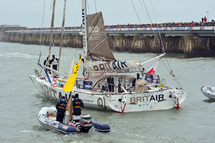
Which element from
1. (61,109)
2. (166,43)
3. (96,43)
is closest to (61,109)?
(61,109)

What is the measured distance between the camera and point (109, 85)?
755 inches

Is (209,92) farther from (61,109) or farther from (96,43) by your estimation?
(61,109)

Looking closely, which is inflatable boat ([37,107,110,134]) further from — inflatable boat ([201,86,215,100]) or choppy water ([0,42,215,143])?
inflatable boat ([201,86,215,100])

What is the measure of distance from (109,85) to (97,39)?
3000mm

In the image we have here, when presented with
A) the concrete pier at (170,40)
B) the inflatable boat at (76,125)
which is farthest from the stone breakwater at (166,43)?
the inflatable boat at (76,125)

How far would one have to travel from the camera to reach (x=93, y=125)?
14.8 meters

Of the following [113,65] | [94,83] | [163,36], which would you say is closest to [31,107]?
[94,83]

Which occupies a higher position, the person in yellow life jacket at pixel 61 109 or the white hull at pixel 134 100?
the white hull at pixel 134 100

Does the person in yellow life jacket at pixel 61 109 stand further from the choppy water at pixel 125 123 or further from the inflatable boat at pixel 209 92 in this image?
the inflatable boat at pixel 209 92

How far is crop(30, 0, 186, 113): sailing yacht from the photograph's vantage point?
17.8 metres

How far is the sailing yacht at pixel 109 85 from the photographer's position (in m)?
17.8

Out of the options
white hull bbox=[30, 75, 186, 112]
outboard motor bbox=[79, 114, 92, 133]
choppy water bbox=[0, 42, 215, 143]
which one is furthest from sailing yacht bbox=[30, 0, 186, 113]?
outboard motor bbox=[79, 114, 92, 133]

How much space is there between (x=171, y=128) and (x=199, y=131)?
1.16 m

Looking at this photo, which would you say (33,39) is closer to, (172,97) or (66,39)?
(66,39)
